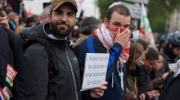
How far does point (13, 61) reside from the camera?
1838mm

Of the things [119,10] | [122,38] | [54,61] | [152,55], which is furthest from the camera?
[152,55]

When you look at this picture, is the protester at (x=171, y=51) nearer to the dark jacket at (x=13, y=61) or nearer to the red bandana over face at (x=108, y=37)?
the red bandana over face at (x=108, y=37)

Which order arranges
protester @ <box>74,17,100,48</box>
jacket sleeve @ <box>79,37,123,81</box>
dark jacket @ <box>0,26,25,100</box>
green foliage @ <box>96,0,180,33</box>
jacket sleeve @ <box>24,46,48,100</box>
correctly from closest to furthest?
1. dark jacket @ <box>0,26,25,100</box>
2. jacket sleeve @ <box>24,46,48,100</box>
3. jacket sleeve @ <box>79,37,123,81</box>
4. protester @ <box>74,17,100,48</box>
5. green foliage @ <box>96,0,180,33</box>

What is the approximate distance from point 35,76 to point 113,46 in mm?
1125

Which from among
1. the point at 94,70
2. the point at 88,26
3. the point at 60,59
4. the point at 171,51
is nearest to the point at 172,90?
the point at 94,70

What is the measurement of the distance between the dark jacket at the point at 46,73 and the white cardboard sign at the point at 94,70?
85 millimetres

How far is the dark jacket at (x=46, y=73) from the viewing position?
212 centimetres

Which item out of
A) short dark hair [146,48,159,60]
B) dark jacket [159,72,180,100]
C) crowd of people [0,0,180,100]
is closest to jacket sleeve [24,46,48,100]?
crowd of people [0,0,180,100]

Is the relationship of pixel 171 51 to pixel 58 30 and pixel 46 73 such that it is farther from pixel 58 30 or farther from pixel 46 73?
pixel 46 73

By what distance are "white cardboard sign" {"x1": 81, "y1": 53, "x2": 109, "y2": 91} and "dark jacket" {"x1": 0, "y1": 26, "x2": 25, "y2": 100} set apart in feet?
2.27

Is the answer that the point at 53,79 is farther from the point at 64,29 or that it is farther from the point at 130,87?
the point at 130,87

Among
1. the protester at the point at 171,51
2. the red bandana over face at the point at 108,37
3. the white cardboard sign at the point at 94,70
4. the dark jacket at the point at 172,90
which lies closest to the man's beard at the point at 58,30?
the white cardboard sign at the point at 94,70

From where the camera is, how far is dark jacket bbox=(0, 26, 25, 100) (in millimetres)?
1720

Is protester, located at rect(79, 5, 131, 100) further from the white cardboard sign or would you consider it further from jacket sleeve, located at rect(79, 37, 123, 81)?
the white cardboard sign
